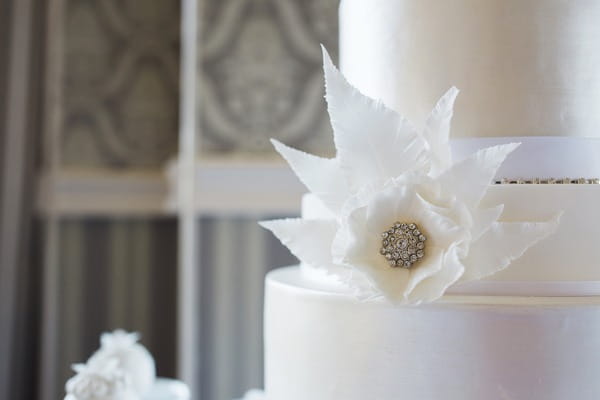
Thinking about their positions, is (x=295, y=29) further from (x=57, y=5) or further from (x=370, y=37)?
(x=370, y=37)

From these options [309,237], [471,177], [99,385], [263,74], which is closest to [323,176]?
[309,237]

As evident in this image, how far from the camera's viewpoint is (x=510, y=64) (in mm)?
863

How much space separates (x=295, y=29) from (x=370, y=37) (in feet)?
4.66

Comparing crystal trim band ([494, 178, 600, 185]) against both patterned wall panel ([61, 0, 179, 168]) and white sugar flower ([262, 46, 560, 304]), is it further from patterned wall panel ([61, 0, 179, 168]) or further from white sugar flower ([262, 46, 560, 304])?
patterned wall panel ([61, 0, 179, 168])

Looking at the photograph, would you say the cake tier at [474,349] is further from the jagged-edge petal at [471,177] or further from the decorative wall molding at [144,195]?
the decorative wall molding at [144,195]

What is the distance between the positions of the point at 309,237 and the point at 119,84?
2092mm

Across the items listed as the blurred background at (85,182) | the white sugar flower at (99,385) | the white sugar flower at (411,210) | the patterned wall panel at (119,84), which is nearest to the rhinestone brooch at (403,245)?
the white sugar flower at (411,210)

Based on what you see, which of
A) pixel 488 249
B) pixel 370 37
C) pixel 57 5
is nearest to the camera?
pixel 488 249

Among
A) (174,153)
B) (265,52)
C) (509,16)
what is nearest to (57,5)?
(174,153)

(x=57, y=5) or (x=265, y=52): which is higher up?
(x=57, y=5)

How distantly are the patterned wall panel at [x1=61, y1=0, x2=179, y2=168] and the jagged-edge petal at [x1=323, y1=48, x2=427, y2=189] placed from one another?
2.07 meters

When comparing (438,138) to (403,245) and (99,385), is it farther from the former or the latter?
(99,385)

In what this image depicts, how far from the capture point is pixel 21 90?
2.70 m

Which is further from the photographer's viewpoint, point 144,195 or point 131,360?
point 144,195
